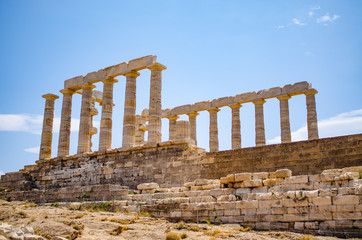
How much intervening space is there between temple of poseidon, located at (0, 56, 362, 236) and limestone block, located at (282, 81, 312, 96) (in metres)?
0.08

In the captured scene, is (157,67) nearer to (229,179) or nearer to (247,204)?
(229,179)

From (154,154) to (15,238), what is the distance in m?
13.9

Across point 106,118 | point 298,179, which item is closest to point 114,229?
point 298,179

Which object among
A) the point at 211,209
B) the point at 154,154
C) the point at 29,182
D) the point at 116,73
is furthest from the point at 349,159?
the point at 29,182

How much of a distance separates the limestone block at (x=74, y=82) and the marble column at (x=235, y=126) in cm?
1292

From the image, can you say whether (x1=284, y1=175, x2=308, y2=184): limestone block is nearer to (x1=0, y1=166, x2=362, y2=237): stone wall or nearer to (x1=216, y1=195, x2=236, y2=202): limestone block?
(x1=0, y1=166, x2=362, y2=237): stone wall

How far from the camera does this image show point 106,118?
28438mm

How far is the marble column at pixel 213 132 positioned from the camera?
111 feet

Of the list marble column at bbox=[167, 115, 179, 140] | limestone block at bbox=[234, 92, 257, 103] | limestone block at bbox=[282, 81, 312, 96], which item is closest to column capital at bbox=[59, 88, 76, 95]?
marble column at bbox=[167, 115, 179, 140]

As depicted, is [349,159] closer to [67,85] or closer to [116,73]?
[116,73]

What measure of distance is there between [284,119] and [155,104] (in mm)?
10914

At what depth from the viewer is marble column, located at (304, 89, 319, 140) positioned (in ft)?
94.7

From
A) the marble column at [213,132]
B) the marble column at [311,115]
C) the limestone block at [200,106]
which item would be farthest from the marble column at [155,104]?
the marble column at [311,115]

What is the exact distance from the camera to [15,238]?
905 cm
